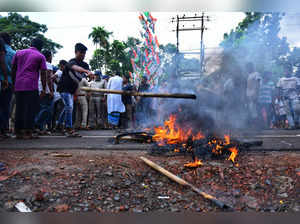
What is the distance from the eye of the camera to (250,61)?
654 centimetres

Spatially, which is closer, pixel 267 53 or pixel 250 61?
pixel 267 53

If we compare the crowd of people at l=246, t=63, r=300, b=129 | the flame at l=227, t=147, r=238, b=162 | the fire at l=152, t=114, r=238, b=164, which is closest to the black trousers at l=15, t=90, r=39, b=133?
the fire at l=152, t=114, r=238, b=164

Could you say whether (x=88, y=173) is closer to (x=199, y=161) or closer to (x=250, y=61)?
(x=199, y=161)

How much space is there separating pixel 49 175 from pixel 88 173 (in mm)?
489

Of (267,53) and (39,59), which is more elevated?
(267,53)

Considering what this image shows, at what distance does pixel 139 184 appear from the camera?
2969mm

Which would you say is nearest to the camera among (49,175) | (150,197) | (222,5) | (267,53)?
(222,5)

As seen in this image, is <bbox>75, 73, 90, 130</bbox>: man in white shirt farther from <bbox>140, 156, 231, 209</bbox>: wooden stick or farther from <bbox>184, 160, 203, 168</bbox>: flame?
<bbox>184, 160, 203, 168</bbox>: flame

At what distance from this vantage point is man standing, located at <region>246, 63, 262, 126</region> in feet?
22.8

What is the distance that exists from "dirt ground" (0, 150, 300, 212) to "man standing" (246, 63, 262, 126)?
12.7ft

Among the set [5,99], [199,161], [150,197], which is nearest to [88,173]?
[150,197]

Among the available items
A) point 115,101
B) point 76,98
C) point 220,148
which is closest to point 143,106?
point 115,101

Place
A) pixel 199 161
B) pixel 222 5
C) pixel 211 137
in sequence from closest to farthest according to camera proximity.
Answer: pixel 222 5
pixel 199 161
pixel 211 137

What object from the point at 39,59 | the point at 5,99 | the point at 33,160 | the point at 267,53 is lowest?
the point at 33,160
